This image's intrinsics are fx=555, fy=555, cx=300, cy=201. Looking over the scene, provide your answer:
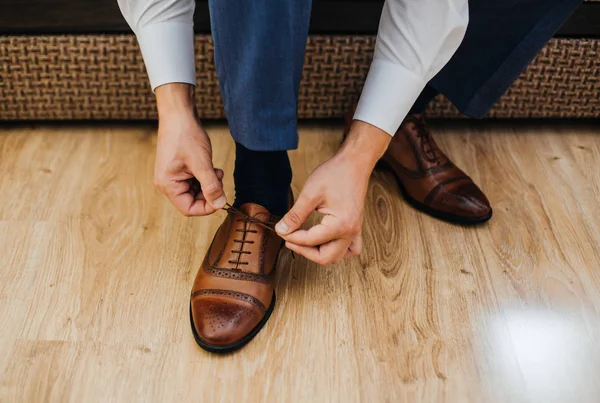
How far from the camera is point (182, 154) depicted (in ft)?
2.03

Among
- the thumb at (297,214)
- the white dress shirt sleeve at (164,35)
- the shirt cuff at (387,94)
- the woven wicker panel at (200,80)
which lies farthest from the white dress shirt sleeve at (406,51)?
the woven wicker panel at (200,80)

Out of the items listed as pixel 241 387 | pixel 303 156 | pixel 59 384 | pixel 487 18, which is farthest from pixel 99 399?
pixel 487 18

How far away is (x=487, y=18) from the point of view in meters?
0.76

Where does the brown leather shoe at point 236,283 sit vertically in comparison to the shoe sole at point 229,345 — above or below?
above

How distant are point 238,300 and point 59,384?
218 millimetres

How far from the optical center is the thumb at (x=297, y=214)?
1.99 ft

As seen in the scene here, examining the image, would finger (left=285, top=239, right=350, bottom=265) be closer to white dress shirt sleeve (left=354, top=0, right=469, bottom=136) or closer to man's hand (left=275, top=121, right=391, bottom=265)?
man's hand (left=275, top=121, right=391, bottom=265)

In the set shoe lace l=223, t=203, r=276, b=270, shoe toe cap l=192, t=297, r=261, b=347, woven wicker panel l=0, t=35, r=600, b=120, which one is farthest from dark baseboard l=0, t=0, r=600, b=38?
shoe toe cap l=192, t=297, r=261, b=347

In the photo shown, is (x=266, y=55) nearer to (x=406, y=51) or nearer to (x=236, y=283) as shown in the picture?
(x=406, y=51)

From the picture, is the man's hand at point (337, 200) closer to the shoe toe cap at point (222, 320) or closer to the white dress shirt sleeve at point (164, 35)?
the shoe toe cap at point (222, 320)

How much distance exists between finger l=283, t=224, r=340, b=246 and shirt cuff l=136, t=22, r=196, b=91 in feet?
0.73

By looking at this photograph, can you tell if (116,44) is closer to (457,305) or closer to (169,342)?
(169,342)

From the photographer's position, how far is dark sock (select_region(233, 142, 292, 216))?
27.0 inches

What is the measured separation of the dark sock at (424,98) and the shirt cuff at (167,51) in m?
0.39
